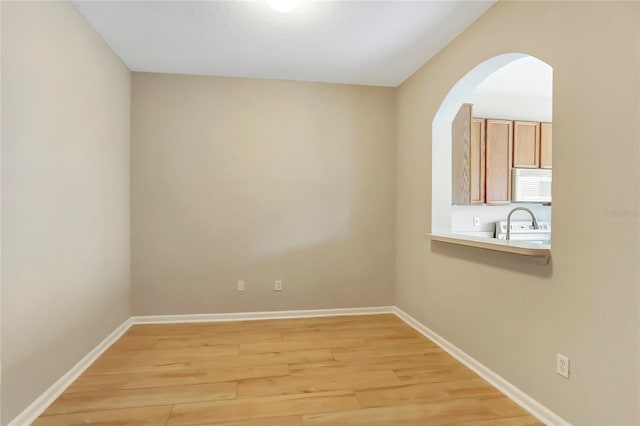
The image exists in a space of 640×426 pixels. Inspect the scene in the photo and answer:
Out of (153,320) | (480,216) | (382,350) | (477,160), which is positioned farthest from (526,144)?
(153,320)

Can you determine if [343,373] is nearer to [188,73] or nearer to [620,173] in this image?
[620,173]

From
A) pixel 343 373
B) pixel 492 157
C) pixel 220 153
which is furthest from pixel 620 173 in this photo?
pixel 220 153

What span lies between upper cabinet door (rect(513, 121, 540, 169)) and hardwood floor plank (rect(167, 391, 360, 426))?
11.4 ft

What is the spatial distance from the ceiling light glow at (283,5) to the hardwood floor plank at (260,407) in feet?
8.44

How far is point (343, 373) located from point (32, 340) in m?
1.92

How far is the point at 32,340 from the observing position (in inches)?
69.0

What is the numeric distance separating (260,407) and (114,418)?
2.66 feet

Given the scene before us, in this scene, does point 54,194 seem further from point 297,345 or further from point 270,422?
point 297,345

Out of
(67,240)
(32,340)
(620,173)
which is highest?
(620,173)

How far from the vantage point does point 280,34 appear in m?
2.48

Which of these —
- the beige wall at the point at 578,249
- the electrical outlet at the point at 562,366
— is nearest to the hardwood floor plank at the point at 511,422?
the beige wall at the point at 578,249

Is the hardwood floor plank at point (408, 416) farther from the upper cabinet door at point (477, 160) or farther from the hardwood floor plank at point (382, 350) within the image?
the upper cabinet door at point (477, 160)

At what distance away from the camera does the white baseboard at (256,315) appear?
3.24m

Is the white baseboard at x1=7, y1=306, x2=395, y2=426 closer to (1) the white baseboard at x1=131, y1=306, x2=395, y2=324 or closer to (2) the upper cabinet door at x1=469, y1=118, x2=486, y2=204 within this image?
(1) the white baseboard at x1=131, y1=306, x2=395, y2=324
